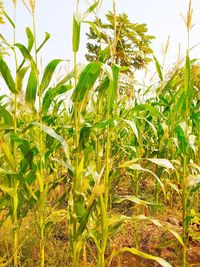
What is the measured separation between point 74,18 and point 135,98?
2.29 m

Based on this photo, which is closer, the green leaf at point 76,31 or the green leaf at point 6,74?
the green leaf at point 76,31

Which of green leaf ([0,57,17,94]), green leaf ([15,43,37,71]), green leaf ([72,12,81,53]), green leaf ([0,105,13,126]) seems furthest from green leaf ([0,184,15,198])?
green leaf ([72,12,81,53])

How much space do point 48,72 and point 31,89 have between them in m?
0.12

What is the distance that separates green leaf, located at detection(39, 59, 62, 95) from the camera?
1.62 meters

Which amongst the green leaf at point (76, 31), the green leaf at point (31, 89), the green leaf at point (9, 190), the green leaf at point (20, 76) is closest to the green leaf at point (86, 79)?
the green leaf at point (76, 31)

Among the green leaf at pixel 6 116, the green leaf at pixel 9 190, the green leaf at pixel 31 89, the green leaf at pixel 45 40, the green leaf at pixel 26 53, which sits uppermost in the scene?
the green leaf at pixel 45 40

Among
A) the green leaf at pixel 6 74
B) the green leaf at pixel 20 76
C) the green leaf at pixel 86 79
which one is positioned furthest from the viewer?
the green leaf at pixel 20 76

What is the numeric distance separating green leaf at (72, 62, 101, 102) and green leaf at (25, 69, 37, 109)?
24cm

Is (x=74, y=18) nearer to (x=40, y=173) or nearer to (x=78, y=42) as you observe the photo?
(x=78, y=42)

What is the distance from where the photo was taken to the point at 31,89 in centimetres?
165

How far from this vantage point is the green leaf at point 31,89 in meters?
1.63

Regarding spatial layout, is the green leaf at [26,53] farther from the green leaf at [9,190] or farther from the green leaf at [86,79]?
the green leaf at [9,190]

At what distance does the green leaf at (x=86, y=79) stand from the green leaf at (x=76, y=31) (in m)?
0.11

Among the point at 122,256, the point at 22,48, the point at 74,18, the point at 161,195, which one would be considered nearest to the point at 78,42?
the point at 74,18
